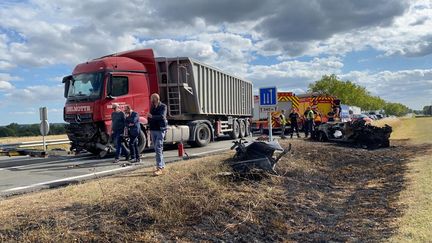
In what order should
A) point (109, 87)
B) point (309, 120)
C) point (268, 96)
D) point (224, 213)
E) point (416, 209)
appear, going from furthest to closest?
point (309, 120), point (268, 96), point (109, 87), point (416, 209), point (224, 213)

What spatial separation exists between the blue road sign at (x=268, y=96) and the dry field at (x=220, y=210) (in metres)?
4.21

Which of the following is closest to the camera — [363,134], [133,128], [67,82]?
[133,128]

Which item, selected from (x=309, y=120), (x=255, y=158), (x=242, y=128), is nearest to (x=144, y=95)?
(x=255, y=158)

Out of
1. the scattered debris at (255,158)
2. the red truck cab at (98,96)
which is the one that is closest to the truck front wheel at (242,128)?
the red truck cab at (98,96)

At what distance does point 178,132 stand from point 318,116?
1128cm

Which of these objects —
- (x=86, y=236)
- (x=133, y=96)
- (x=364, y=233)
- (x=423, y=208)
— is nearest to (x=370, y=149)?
(x=133, y=96)

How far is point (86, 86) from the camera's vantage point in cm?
1375

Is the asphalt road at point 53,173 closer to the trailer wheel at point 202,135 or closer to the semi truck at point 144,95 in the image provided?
the semi truck at point 144,95

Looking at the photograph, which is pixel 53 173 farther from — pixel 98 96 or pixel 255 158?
pixel 255 158

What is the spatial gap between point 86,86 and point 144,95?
2.02 meters

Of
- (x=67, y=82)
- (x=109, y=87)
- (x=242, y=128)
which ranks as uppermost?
(x=67, y=82)

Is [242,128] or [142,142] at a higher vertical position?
[242,128]

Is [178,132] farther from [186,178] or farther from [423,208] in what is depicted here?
[423,208]

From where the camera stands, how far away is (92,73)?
13.7m
